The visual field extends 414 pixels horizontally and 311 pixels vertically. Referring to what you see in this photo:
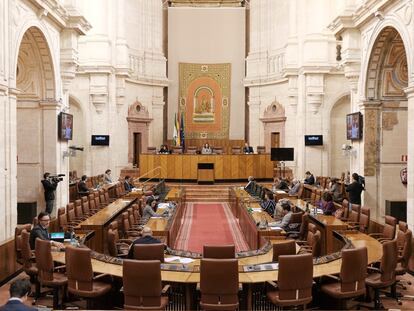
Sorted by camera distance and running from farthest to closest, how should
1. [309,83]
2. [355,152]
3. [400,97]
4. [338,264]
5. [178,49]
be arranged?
[178,49] → [309,83] → [355,152] → [400,97] → [338,264]

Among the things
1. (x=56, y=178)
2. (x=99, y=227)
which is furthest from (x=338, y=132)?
(x=99, y=227)

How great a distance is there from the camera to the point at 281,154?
74.9 feet

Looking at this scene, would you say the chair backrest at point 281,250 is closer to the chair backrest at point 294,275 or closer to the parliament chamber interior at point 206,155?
the parliament chamber interior at point 206,155

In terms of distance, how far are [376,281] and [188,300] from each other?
109 inches

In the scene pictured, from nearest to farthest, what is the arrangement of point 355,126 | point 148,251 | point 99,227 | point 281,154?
point 148,251 → point 99,227 → point 355,126 → point 281,154

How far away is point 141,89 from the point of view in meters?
27.7

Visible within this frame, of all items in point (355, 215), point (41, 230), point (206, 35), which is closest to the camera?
point (41, 230)

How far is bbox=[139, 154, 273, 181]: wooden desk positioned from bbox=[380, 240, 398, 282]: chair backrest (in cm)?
1686

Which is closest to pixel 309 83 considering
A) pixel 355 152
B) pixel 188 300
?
pixel 355 152

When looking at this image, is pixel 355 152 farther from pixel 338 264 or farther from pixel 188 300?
pixel 188 300

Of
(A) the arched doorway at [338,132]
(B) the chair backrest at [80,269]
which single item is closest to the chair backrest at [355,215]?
(B) the chair backrest at [80,269]

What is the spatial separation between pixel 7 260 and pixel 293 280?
Result: 543 centimetres

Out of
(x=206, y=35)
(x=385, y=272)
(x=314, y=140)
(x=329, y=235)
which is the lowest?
(x=385, y=272)

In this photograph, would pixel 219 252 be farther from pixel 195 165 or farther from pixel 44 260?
pixel 195 165
